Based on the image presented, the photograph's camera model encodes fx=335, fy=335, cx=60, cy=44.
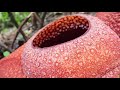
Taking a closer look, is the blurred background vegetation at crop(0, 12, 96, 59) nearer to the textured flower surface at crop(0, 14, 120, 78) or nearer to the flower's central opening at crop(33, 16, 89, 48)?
the flower's central opening at crop(33, 16, 89, 48)

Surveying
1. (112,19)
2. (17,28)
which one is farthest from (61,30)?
(17,28)

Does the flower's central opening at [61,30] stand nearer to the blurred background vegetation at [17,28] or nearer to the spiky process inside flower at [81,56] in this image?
the spiky process inside flower at [81,56]

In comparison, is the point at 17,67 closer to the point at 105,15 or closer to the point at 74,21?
the point at 74,21

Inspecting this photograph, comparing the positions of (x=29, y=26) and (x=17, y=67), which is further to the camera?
(x=29, y=26)

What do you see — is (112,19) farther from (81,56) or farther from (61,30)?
(81,56)
